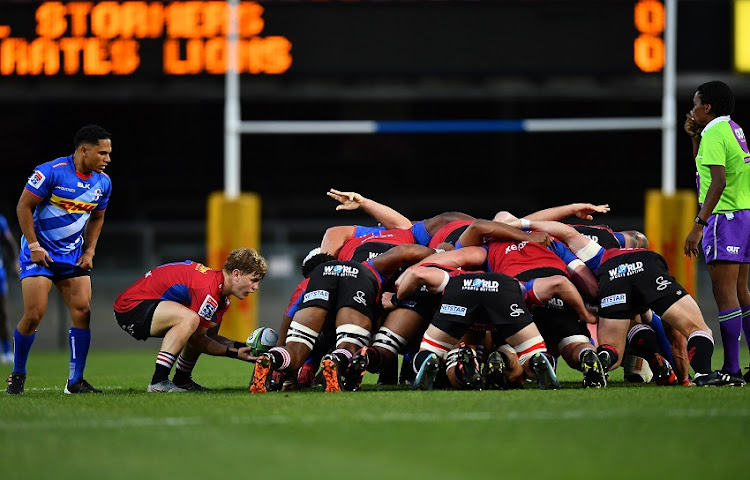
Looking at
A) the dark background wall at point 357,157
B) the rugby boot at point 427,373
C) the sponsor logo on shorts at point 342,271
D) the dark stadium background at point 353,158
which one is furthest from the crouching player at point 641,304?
the dark background wall at point 357,157

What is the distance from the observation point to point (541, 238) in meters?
8.32

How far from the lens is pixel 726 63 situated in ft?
42.8

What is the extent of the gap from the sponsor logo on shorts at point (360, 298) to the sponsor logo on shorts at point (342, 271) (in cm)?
12

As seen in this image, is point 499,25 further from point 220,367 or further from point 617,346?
point 617,346

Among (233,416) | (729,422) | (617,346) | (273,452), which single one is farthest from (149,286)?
(729,422)

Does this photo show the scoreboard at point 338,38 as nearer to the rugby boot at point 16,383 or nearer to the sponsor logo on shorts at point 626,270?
the sponsor logo on shorts at point 626,270

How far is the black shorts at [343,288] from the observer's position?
25.3ft

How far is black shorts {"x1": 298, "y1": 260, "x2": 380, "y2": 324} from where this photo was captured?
7.72 meters

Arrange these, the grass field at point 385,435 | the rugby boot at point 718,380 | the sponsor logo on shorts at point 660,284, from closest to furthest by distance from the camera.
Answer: the grass field at point 385,435 < the rugby boot at point 718,380 < the sponsor logo on shorts at point 660,284

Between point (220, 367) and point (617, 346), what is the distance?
490 cm

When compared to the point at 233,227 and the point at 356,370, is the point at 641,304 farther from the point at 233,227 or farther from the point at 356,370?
the point at 233,227

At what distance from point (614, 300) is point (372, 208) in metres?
2.48

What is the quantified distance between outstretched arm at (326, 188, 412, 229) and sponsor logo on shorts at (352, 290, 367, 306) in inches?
63.6

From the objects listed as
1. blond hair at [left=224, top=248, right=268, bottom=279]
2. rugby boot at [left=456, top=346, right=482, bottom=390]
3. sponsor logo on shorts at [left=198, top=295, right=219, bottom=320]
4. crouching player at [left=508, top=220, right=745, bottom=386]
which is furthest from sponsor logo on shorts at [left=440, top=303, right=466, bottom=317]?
sponsor logo on shorts at [left=198, top=295, right=219, bottom=320]
